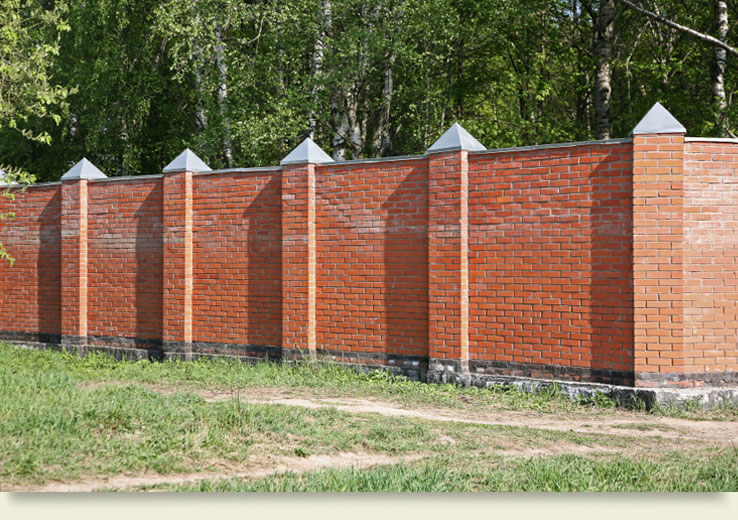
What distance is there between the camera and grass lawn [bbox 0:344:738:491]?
5.35 metres

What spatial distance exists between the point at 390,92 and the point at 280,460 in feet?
38.6

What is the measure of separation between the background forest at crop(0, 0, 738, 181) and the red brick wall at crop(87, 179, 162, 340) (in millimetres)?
2796

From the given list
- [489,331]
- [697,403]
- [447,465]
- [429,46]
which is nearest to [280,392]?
[489,331]

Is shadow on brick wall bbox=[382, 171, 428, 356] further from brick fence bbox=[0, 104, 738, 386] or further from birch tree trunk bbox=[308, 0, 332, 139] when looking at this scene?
birch tree trunk bbox=[308, 0, 332, 139]

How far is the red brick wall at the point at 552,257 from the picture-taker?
8242 millimetres

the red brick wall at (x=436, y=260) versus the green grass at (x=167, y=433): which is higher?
the red brick wall at (x=436, y=260)

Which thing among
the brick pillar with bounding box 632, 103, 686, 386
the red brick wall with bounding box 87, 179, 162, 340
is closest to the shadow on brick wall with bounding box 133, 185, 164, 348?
the red brick wall with bounding box 87, 179, 162, 340

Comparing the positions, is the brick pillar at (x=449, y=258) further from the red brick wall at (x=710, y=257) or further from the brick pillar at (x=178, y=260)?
the brick pillar at (x=178, y=260)

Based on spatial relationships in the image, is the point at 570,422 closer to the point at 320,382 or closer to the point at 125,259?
the point at 320,382

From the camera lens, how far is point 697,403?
25.8 ft

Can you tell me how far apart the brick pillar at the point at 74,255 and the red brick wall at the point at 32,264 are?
15.0 inches

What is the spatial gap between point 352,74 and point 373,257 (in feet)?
21.3

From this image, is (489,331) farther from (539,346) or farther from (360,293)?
(360,293)

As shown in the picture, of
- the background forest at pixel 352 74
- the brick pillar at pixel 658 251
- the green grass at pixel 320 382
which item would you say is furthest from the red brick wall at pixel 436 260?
the background forest at pixel 352 74
